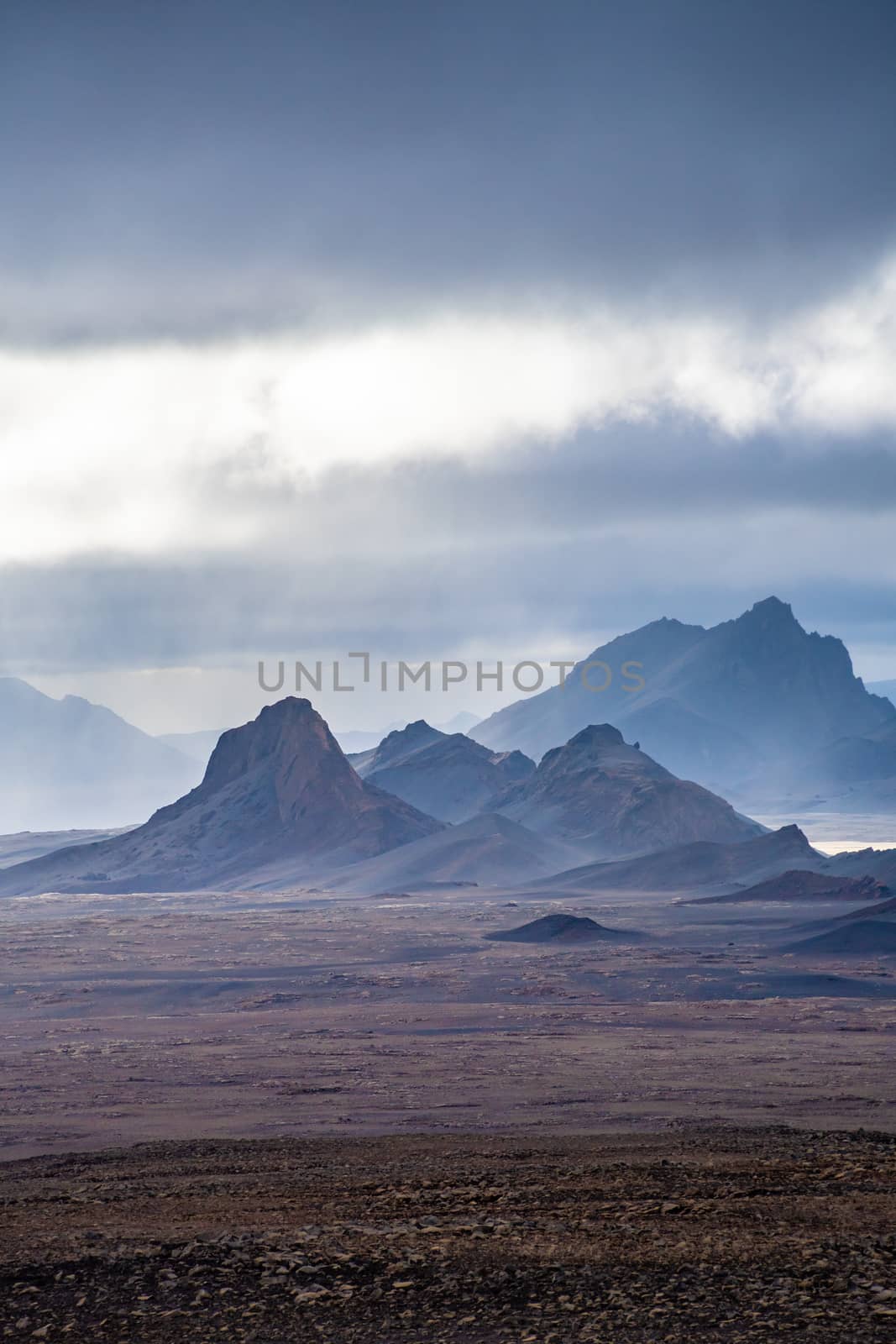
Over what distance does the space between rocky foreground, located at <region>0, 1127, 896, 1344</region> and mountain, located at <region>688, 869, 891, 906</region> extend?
11588 centimetres

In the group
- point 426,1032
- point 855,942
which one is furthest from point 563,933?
point 426,1032

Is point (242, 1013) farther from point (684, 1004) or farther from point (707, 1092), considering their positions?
point (707, 1092)

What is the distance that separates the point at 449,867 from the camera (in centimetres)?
18912

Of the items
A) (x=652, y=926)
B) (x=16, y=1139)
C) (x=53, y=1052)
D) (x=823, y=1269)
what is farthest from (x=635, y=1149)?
(x=652, y=926)

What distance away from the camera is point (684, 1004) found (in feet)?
233

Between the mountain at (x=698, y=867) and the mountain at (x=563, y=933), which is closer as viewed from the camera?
the mountain at (x=563, y=933)

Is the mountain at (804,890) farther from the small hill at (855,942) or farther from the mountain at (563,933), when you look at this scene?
the small hill at (855,942)

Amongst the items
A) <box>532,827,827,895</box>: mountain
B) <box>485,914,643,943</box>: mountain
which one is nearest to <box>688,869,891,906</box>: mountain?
<box>532,827,827,895</box>: mountain

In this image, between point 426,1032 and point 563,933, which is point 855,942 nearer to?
point 563,933

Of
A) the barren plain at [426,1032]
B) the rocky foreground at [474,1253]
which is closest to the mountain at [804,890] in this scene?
the barren plain at [426,1032]

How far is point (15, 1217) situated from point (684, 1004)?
5359 cm

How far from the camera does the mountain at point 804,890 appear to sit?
13550cm

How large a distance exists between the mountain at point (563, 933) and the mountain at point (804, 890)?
114ft

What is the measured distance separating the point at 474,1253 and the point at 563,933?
296ft
